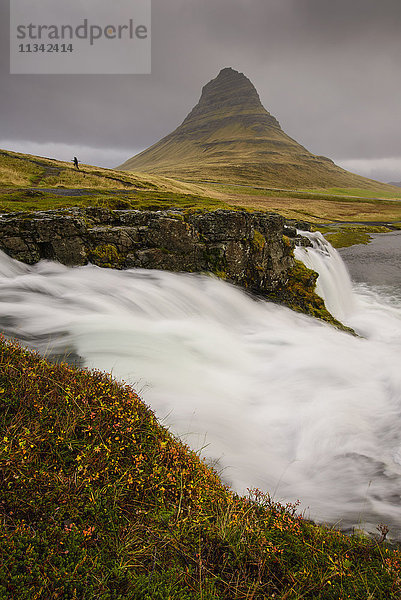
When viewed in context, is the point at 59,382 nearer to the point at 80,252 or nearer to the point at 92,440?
the point at 92,440

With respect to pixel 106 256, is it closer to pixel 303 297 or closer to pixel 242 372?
pixel 242 372

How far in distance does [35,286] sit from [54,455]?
9707mm

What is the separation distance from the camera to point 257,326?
1451 centimetres

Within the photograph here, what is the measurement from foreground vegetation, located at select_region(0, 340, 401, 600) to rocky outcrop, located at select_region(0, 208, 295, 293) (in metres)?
10.8

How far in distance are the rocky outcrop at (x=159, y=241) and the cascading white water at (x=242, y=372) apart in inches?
32.5

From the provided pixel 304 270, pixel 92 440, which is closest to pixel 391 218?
pixel 304 270

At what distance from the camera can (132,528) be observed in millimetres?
3064

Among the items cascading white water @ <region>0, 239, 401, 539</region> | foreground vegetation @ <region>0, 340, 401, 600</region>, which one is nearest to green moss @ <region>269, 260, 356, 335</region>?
cascading white water @ <region>0, 239, 401, 539</region>

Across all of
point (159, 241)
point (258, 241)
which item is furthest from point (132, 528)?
point (258, 241)

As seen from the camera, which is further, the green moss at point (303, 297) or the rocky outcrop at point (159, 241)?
the green moss at point (303, 297)

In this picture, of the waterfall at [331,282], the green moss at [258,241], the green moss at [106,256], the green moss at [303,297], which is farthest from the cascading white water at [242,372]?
the waterfall at [331,282]

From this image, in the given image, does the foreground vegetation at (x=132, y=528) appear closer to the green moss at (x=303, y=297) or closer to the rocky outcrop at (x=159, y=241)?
the rocky outcrop at (x=159, y=241)

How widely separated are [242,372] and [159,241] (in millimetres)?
8690

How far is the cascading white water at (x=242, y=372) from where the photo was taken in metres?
5.79
